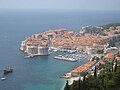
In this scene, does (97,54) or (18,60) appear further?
(97,54)

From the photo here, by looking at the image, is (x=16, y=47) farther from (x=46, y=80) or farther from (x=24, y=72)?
(x=46, y=80)

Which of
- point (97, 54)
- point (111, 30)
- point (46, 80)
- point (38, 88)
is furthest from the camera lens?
point (111, 30)

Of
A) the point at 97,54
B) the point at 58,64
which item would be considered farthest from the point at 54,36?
the point at 58,64

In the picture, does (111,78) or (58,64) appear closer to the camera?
(111,78)

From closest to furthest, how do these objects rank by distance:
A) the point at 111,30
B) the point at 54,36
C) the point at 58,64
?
the point at 58,64 → the point at 54,36 → the point at 111,30

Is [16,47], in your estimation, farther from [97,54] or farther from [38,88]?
[38,88]

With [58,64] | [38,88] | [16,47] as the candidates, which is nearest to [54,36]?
[16,47]

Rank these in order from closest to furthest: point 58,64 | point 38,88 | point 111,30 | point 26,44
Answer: point 38,88
point 58,64
point 26,44
point 111,30

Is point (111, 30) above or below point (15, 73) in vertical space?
above

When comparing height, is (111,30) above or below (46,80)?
above
